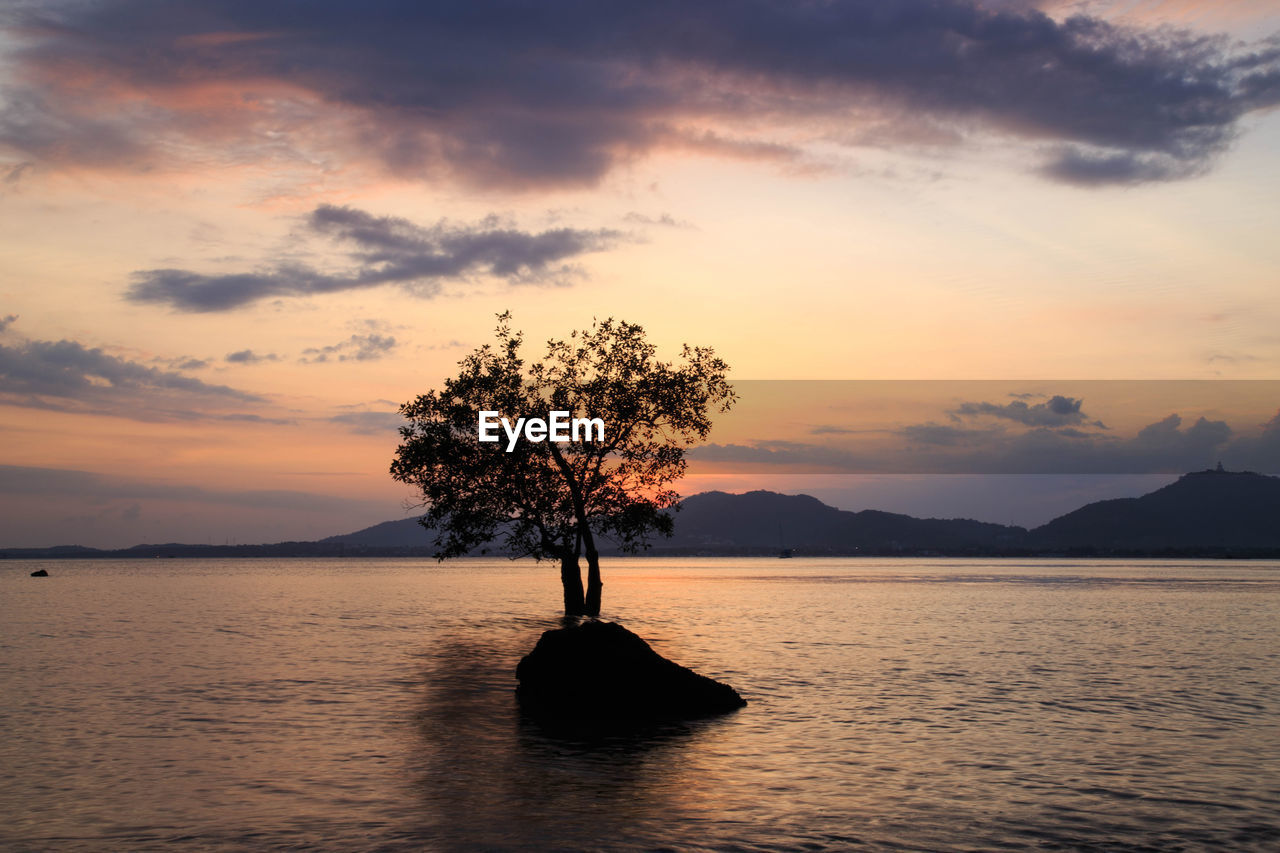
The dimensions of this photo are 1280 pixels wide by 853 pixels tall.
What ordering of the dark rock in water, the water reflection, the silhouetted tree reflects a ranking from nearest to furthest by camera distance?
the water reflection
the dark rock in water
the silhouetted tree

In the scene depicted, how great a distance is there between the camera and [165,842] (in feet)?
51.2

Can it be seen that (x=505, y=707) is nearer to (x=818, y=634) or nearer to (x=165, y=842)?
(x=165, y=842)

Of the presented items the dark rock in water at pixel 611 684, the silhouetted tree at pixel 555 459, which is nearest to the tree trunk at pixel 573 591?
the silhouetted tree at pixel 555 459

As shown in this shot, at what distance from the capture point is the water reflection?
1620 cm

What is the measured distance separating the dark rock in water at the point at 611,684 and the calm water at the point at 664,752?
1.15m

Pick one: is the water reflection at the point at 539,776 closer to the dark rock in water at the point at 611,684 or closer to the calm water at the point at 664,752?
the calm water at the point at 664,752

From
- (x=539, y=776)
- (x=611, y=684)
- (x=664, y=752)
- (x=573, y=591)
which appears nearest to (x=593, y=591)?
(x=573, y=591)

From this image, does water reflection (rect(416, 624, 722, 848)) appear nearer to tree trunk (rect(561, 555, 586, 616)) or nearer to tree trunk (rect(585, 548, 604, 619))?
tree trunk (rect(585, 548, 604, 619))

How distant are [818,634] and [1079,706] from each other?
27.6 metres

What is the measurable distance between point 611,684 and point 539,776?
8508mm

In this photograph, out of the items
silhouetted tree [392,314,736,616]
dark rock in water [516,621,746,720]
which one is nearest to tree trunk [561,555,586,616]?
silhouetted tree [392,314,736,616]

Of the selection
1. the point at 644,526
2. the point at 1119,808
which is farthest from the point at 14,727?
the point at 644,526

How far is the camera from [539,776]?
20438 mm

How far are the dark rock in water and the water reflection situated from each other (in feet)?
3.72
